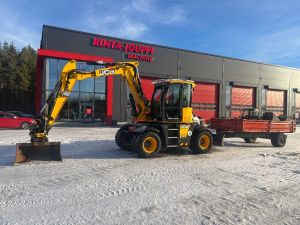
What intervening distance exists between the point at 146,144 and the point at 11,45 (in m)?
55.2

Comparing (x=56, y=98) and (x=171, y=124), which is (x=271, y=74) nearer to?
(x=171, y=124)

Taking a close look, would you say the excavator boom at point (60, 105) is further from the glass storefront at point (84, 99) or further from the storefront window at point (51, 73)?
the glass storefront at point (84, 99)

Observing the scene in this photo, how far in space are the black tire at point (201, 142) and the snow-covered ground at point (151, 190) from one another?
0.92 metres

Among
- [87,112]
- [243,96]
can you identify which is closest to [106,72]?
[87,112]

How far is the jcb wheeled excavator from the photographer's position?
10.1 m

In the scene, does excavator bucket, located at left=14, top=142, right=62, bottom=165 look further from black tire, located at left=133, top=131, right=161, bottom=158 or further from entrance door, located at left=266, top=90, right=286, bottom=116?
entrance door, located at left=266, top=90, right=286, bottom=116

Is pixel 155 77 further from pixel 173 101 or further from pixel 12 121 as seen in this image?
pixel 173 101

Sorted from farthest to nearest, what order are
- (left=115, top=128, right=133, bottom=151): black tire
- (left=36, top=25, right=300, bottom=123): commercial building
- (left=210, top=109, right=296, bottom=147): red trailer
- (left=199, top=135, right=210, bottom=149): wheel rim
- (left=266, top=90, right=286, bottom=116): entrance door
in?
(left=266, top=90, right=286, bottom=116): entrance door, (left=36, top=25, right=300, bottom=123): commercial building, (left=210, top=109, right=296, bottom=147): red trailer, (left=115, top=128, right=133, bottom=151): black tire, (left=199, top=135, right=210, bottom=149): wheel rim

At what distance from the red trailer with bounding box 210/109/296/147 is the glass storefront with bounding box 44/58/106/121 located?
53.7 feet

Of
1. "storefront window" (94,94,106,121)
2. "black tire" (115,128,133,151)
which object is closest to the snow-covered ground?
"black tire" (115,128,133,151)

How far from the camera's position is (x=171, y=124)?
37.1 feet

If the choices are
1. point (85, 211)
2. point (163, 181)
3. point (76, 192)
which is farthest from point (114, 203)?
point (163, 181)

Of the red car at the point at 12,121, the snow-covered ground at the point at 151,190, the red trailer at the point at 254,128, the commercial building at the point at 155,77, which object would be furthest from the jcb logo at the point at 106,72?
the red car at the point at 12,121

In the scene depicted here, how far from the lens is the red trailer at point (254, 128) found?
1338 cm
